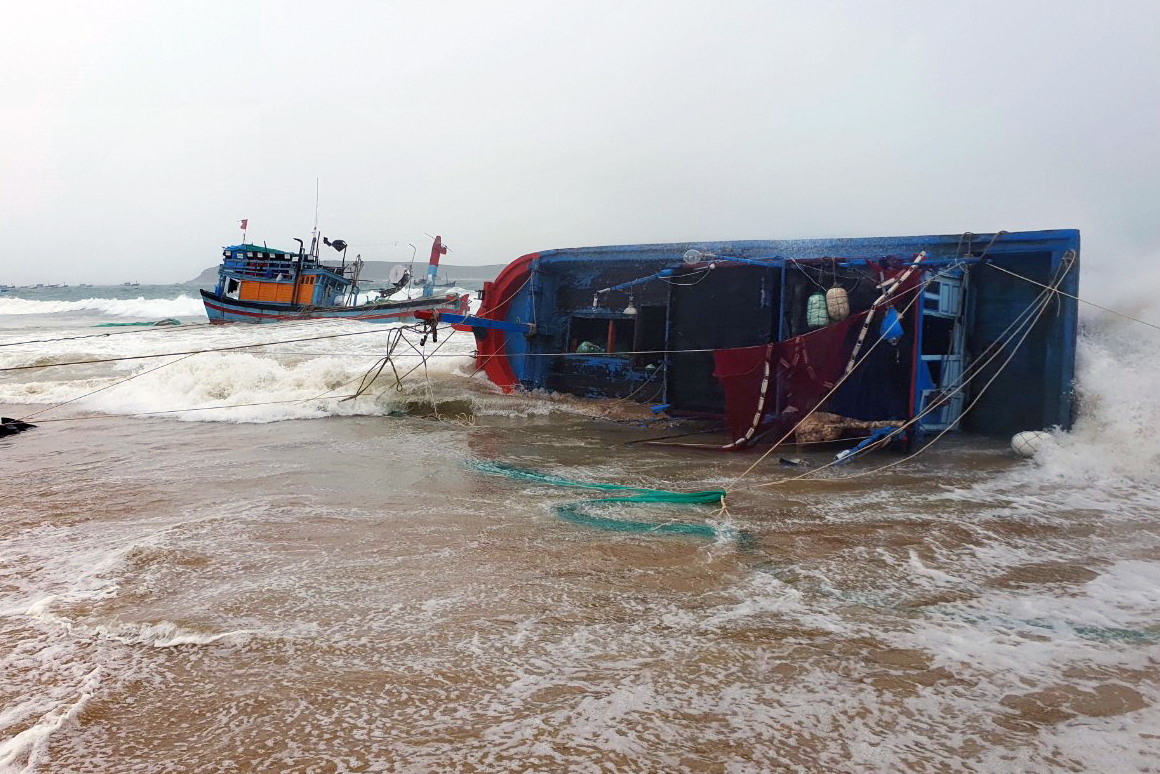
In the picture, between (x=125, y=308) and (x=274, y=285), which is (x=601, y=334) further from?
(x=125, y=308)

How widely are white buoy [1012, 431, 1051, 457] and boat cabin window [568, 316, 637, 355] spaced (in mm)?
6141

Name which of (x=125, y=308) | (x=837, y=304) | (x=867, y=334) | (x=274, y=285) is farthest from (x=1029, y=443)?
(x=125, y=308)

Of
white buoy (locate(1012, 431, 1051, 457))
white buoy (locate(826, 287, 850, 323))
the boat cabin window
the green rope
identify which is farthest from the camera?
the boat cabin window

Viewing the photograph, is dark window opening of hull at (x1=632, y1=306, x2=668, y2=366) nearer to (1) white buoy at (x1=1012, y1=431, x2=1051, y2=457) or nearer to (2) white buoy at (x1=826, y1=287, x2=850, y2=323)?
(2) white buoy at (x1=826, y1=287, x2=850, y2=323)

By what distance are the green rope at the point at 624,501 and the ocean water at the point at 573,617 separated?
0.26ft

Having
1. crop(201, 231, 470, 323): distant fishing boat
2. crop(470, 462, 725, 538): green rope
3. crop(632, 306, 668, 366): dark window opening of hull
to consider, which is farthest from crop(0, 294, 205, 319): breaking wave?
crop(470, 462, 725, 538): green rope

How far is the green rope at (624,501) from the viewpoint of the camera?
4.78 metres

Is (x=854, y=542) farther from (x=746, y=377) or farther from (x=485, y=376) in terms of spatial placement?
(x=485, y=376)

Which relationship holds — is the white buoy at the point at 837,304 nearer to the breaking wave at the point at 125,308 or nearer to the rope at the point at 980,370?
the rope at the point at 980,370

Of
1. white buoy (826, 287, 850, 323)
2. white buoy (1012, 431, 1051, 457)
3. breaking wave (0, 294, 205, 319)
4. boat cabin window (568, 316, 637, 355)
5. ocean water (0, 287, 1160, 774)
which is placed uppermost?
breaking wave (0, 294, 205, 319)

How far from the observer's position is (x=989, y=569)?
4.10 metres

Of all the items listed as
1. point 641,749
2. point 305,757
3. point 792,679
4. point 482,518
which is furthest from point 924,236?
point 305,757

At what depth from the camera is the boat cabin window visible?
12.3 meters

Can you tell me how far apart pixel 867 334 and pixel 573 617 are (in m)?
5.73
